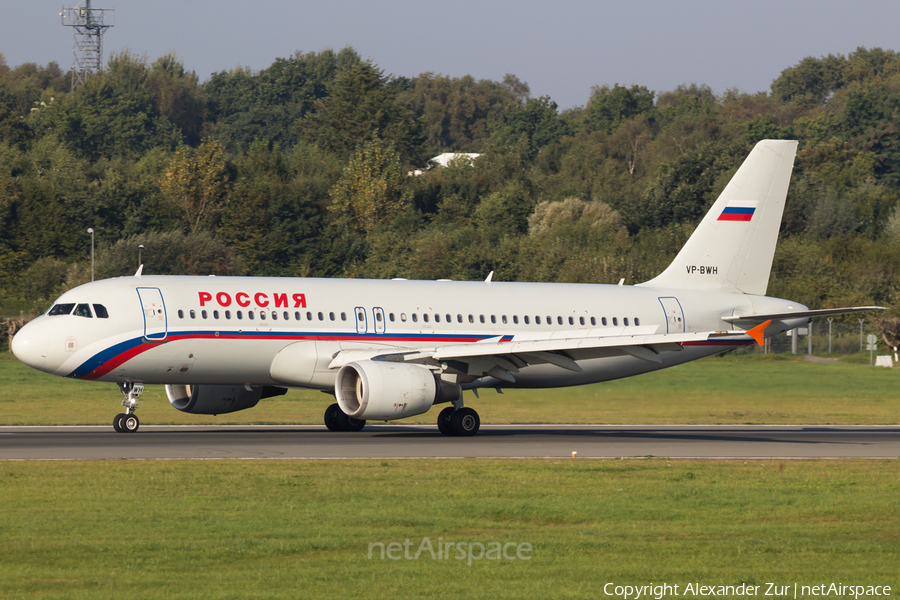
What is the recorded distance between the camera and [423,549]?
599 inches

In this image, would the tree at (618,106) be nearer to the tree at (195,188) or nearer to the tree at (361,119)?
the tree at (361,119)

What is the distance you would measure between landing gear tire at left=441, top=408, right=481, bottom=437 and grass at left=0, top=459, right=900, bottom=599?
26.8 feet

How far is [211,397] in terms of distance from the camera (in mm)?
34469

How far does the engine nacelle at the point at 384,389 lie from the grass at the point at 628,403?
207 inches

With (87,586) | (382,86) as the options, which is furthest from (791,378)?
(382,86)

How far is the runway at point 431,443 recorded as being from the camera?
26.9 metres

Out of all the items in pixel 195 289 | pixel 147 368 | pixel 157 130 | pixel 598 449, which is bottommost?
pixel 598 449

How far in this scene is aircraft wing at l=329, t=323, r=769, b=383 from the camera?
3259 centimetres

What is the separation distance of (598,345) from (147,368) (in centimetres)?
1157

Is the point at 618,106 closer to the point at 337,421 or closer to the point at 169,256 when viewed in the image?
the point at 169,256

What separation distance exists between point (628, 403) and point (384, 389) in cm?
967

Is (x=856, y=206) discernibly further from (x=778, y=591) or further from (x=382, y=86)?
(x=778, y=591)

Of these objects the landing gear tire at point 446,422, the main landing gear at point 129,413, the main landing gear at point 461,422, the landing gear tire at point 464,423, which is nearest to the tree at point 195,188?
the main landing gear at point 129,413

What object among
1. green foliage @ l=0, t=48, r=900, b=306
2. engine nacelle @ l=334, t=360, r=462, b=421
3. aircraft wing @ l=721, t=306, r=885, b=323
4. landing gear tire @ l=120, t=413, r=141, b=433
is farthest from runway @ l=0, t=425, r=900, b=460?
green foliage @ l=0, t=48, r=900, b=306
